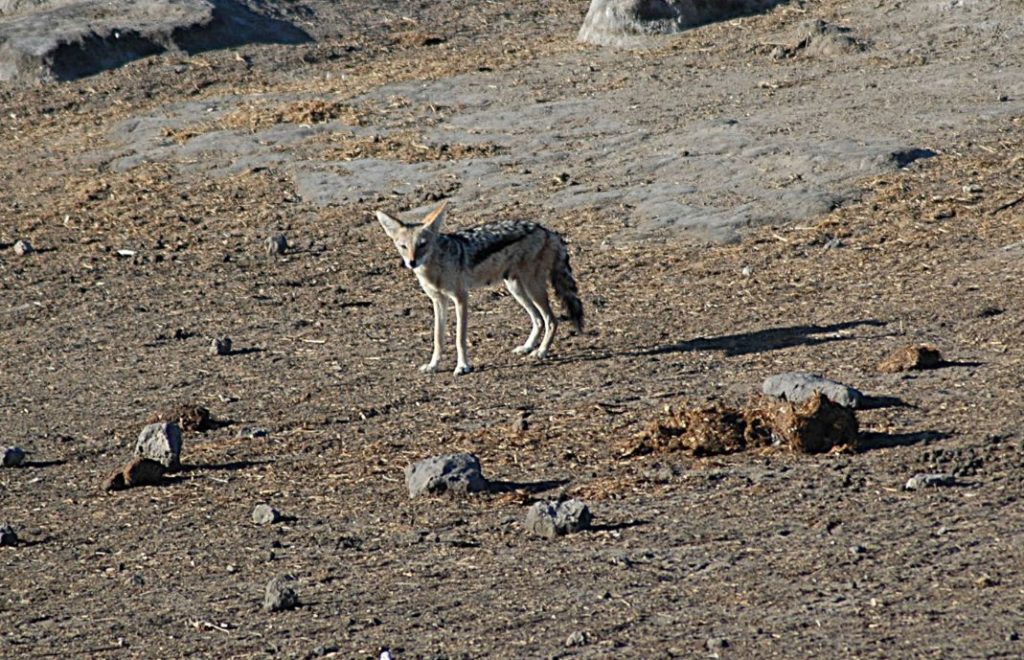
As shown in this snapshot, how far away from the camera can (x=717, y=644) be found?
22.4 feet

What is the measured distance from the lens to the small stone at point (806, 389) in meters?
9.99

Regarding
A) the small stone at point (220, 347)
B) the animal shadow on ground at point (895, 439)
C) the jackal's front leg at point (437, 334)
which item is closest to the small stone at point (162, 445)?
the jackal's front leg at point (437, 334)

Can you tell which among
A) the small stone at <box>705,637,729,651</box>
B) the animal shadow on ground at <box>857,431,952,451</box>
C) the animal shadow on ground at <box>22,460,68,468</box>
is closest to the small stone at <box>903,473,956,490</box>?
the animal shadow on ground at <box>857,431,952,451</box>

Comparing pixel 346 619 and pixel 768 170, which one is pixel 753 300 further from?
pixel 346 619

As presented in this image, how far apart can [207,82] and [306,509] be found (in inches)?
501

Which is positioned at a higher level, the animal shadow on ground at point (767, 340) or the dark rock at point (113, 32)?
the animal shadow on ground at point (767, 340)

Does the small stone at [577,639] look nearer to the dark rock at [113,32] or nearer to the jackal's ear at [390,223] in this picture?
the jackal's ear at [390,223]

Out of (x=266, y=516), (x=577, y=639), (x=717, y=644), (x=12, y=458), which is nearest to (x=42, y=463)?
(x=12, y=458)

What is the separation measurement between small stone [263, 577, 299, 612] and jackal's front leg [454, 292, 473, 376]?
4513mm

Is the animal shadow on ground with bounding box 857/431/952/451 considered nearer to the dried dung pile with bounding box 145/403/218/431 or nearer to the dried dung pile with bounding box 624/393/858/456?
the dried dung pile with bounding box 624/393/858/456

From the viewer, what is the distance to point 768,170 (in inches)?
627

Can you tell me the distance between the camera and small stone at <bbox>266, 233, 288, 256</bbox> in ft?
50.9

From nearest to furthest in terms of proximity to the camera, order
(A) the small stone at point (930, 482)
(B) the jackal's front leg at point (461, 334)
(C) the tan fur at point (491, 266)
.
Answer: (A) the small stone at point (930, 482)
(B) the jackal's front leg at point (461, 334)
(C) the tan fur at point (491, 266)

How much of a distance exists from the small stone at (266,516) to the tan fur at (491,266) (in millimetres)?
3410
